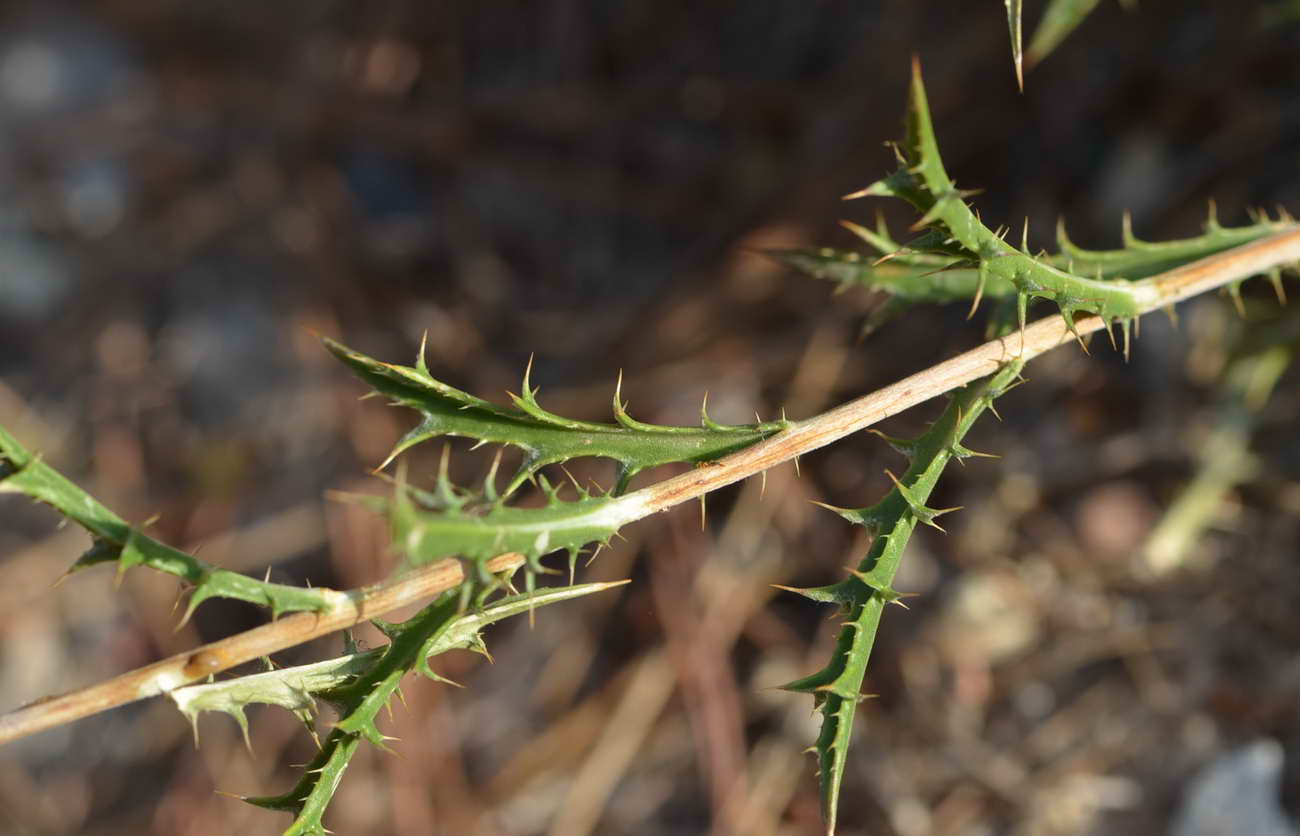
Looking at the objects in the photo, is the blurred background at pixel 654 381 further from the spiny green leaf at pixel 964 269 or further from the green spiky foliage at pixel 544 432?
the green spiky foliage at pixel 544 432

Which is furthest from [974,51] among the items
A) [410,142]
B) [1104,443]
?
[410,142]

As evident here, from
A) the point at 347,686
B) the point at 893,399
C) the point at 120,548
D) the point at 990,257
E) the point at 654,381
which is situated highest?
the point at 990,257

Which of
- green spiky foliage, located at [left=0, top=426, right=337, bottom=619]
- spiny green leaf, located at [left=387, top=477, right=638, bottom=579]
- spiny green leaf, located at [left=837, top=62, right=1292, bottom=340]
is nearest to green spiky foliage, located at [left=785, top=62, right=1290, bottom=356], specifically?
spiny green leaf, located at [left=837, top=62, right=1292, bottom=340]

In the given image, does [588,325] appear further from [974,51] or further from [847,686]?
[847,686]

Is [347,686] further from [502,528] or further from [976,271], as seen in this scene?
[976,271]

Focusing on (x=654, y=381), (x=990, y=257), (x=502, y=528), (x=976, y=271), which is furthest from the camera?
(x=654, y=381)

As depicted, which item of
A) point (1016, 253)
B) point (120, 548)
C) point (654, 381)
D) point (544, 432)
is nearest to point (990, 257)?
point (1016, 253)

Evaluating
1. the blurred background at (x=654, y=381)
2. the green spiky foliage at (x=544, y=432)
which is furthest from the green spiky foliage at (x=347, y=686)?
the blurred background at (x=654, y=381)
